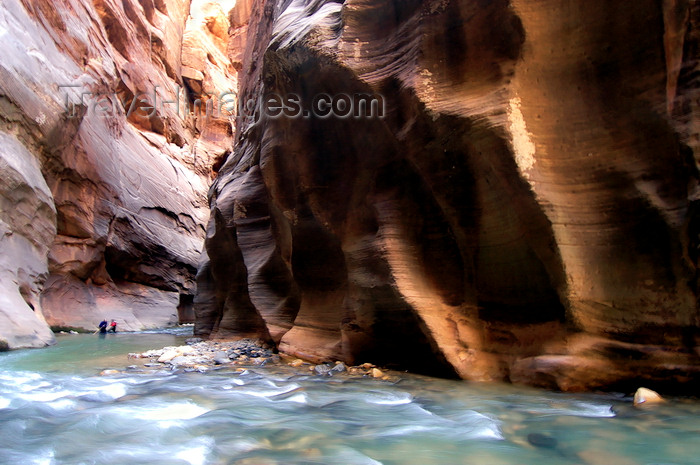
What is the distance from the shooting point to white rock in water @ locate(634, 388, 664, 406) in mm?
2986

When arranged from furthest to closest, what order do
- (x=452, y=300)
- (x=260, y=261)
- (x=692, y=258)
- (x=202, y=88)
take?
(x=202, y=88), (x=260, y=261), (x=452, y=300), (x=692, y=258)

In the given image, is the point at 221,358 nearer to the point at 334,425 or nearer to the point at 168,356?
the point at 168,356

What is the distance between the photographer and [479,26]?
4.18 meters

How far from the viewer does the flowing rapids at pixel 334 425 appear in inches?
82.5

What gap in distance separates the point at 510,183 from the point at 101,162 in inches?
564

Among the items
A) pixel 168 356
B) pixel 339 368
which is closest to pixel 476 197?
pixel 339 368

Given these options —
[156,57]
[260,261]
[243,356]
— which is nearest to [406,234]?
[243,356]

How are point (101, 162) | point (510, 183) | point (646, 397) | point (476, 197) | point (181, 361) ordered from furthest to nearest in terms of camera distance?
point (101, 162), point (181, 361), point (476, 197), point (510, 183), point (646, 397)

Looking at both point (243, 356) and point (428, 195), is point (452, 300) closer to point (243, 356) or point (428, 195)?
point (428, 195)

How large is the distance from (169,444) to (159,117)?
21028 millimetres

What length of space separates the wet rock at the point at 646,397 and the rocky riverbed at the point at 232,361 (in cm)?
196

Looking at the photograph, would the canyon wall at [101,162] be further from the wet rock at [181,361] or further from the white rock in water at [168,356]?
the wet rock at [181,361]

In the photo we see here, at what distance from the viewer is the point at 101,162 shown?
14.7 meters

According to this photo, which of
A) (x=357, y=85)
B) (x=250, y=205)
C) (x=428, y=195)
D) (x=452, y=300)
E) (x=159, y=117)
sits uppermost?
(x=159, y=117)
